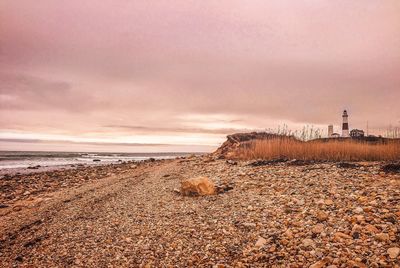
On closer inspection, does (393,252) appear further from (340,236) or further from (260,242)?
(260,242)

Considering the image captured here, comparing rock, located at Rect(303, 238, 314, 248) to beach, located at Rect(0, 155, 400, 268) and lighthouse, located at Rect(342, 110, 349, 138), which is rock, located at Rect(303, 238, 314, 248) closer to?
beach, located at Rect(0, 155, 400, 268)

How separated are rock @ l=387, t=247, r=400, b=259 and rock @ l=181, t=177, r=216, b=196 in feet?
15.4

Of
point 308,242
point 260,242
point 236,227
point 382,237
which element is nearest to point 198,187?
point 236,227

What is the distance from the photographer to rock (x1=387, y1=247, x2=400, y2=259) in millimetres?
3975

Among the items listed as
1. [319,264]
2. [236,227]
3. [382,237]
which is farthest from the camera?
[236,227]

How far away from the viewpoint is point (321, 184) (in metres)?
7.46

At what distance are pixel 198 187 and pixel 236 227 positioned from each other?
2648 millimetres

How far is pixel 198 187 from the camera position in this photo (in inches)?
327

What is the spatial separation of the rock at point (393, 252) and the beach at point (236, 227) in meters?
0.01

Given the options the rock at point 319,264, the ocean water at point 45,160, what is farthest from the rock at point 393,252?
the ocean water at point 45,160

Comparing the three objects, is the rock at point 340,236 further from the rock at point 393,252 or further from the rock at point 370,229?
the rock at point 393,252

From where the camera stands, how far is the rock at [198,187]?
8227mm

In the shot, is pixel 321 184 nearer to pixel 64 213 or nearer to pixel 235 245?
pixel 235 245

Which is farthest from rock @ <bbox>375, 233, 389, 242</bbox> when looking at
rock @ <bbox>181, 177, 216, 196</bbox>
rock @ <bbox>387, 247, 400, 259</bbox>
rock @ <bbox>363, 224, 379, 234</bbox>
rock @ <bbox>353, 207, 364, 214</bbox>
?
rock @ <bbox>181, 177, 216, 196</bbox>
